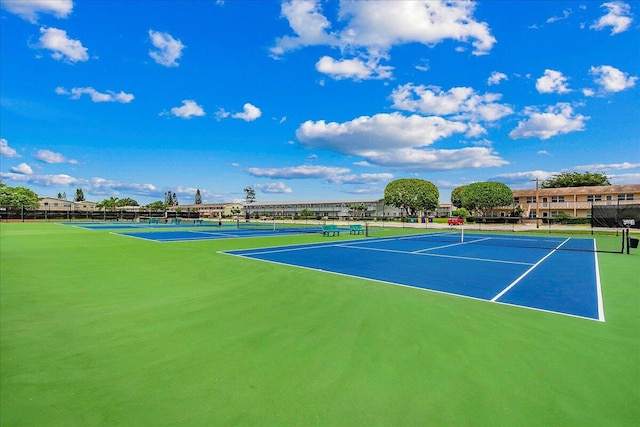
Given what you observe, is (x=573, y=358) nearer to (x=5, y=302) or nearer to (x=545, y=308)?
(x=545, y=308)

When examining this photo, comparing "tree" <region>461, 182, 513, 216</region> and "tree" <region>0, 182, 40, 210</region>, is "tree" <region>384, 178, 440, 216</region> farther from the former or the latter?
"tree" <region>0, 182, 40, 210</region>

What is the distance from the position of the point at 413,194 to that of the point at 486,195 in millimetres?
12530

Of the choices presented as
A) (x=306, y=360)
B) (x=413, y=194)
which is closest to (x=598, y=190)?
(x=413, y=194)

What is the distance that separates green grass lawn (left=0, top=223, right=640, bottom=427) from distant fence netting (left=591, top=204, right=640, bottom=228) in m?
27.7

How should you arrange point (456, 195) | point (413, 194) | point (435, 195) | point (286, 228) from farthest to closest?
point (456, 195), point (435, 195), point (413, 194), point (286, 228)

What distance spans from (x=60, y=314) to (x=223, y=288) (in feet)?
9.08

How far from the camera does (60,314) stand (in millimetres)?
5449

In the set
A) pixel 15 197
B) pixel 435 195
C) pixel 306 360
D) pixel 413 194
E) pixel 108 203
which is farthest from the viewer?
pixel 108 203

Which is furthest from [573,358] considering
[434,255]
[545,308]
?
[434,255]

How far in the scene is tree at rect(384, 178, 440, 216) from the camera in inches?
2591

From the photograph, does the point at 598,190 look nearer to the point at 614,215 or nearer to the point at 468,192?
the point at 468,192

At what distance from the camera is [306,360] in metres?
3.82

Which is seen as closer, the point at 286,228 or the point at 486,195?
the point at 286,228

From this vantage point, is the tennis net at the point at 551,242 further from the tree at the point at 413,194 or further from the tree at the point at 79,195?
the tree at the point at 79,195
